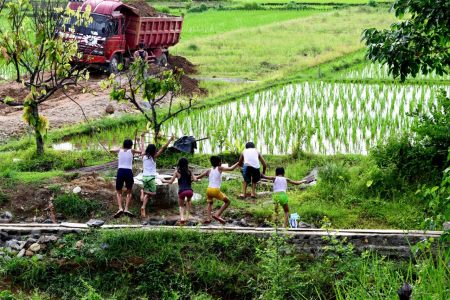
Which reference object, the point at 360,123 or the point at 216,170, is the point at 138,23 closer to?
the point at 360,123

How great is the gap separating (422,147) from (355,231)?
242cm

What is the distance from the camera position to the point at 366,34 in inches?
372

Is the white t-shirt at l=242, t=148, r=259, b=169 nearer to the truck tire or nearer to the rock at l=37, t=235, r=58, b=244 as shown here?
the rock at l=37, t=235, r=58, b=244

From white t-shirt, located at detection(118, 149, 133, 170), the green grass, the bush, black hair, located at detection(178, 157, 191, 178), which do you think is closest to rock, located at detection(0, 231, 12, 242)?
the bush

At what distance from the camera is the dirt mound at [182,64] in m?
23.1

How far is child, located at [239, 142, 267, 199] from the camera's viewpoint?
1109 centimetres

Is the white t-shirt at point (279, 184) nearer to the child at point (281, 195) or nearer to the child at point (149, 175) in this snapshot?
the child at point (281, 195)

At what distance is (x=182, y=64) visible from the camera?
77.2ft

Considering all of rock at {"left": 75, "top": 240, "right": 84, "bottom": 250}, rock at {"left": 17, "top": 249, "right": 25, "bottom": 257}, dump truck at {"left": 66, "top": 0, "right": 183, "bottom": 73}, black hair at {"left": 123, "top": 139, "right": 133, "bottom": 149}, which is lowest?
rock at {"left": 17, "top": 249, "right": 25, "bottom": 257}

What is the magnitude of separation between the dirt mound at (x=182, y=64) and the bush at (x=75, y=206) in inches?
483

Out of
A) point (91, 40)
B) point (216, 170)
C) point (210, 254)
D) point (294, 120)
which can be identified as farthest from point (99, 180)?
point (91, 40)

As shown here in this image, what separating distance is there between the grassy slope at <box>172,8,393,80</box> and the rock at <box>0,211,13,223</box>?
11.7 metres

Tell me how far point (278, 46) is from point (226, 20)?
9.41 m

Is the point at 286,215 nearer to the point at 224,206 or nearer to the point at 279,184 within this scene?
the point at 279,184
